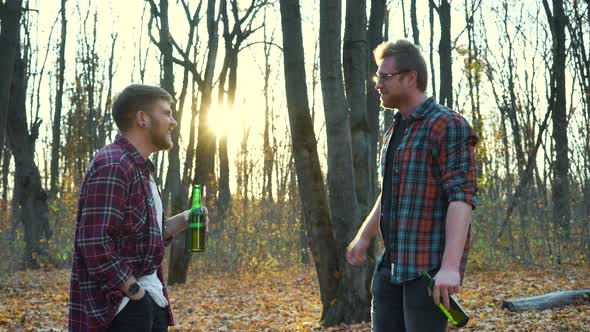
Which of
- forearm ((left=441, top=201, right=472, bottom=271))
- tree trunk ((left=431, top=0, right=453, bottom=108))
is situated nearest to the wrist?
forearm ((left=441, top=201, right=472, bottom=271))

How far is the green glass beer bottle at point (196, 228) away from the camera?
4.02m

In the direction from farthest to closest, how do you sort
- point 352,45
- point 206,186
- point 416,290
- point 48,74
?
point 48,74
point 206,186
point 352,45
point 416,290

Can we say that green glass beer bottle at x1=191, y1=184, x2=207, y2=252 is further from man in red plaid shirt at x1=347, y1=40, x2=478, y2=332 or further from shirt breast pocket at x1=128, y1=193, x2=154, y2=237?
man in red plaid shirt at x1=347, y1=40, x2=478, y2=332

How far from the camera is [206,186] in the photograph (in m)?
17.8

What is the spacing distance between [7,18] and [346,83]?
680 centimetres

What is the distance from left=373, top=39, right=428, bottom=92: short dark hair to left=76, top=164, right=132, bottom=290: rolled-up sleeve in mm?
1362

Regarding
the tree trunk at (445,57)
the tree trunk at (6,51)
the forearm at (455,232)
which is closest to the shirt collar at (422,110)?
the forearm at (455,232)

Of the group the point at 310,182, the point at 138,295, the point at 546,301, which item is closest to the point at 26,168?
the point at 310,182

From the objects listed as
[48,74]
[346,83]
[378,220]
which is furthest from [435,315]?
[48,74]

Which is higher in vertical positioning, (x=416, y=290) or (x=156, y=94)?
(x=156, y=94)

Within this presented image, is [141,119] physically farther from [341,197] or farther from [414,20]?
[414,20]

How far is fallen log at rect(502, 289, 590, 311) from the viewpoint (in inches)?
343

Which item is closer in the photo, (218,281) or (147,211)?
(147,211)

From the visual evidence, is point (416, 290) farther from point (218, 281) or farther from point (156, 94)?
point (218, 281)
